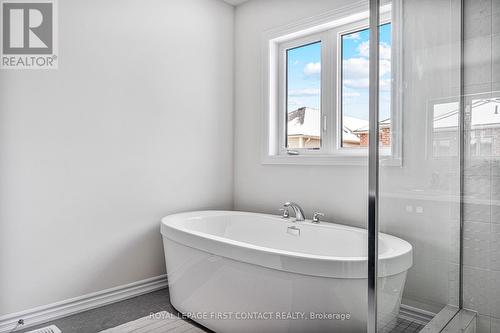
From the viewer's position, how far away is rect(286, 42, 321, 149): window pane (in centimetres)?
296

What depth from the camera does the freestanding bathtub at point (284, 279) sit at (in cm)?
159

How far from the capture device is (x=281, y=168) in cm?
301

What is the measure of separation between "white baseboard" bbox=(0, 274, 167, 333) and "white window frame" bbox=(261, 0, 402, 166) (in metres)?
1.44

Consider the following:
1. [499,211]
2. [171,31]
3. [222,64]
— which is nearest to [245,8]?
[222,64]

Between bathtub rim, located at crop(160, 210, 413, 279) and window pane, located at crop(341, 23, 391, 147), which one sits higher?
window pane, located at crop(341, 23, 391, 147)

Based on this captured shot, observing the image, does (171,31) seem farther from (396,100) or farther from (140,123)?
(396,100)

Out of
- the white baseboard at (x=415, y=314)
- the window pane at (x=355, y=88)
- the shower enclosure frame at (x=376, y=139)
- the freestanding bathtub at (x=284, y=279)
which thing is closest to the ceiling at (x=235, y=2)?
the window pane at (x=355, y=88)

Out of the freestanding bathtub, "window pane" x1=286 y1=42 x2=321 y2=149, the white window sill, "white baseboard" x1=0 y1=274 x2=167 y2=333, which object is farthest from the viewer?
"window pane" x1=286 y1=42 x2=321 y2=149

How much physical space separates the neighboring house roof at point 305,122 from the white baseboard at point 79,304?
171 centimetres

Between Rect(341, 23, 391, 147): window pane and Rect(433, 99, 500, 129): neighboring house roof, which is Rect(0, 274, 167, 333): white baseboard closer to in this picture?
Rect(341, 23, 391, 147): window pane

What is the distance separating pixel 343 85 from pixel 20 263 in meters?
2.59

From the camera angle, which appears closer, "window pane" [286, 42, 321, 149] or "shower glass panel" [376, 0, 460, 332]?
"shower glass panel" [376, 0, 460, 332]

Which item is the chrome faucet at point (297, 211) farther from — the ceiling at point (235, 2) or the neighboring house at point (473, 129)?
the ceiling at point (235, 2)
